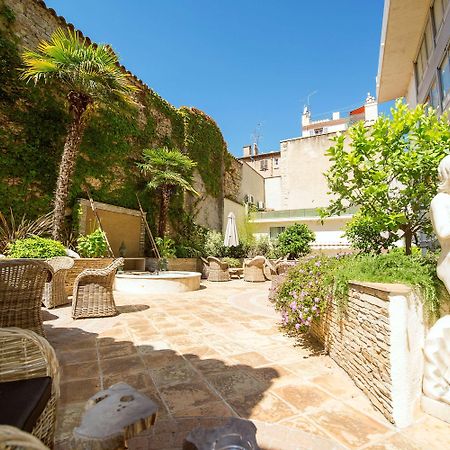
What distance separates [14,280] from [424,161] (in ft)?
14.3

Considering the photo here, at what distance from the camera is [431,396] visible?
6.40ft

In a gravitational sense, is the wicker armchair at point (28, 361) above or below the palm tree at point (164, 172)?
below

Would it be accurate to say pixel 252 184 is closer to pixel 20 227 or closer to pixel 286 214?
pixel 286 214

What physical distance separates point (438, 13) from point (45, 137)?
34.2ft

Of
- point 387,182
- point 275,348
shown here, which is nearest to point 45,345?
point 275,348

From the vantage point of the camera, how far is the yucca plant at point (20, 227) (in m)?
5.93

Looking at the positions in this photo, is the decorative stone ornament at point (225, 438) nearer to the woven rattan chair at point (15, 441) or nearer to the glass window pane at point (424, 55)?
the woven rattan chair at point (15, 441)

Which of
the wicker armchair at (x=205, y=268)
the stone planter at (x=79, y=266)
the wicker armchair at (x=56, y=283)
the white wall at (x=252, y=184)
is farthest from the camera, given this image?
the white wall at (x=252, y=184)

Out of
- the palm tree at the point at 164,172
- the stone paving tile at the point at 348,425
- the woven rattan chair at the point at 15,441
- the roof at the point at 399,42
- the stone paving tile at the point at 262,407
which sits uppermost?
the roof at the point at 399,42

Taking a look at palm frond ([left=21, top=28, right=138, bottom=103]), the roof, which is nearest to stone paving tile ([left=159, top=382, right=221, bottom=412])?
palm frond ([left=21, top=28, right=138, bottom=103])

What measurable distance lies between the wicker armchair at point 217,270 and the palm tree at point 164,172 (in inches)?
97.6

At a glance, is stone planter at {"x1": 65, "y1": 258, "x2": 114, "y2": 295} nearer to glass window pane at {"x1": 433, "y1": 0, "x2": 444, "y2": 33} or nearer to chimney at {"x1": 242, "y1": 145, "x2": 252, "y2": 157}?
glass window pane at {"x1": 433, "y1": 0, "x2": 444, "y2": 33}

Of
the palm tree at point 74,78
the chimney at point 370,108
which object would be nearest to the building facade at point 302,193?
the chimney at point 370,108

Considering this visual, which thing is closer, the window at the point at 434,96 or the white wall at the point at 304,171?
the window at the point at 434,96
